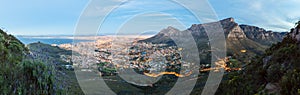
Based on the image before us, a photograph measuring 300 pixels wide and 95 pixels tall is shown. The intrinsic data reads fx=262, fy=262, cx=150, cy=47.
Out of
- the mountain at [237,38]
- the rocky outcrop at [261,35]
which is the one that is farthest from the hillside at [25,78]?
the rocky outcrop at [261,35]

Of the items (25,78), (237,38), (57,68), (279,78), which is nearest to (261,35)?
(237,38)

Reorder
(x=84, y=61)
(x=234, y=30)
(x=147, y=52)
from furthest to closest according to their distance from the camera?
(x=234, y=30), (x=84, y=61), (x=147, y=52)

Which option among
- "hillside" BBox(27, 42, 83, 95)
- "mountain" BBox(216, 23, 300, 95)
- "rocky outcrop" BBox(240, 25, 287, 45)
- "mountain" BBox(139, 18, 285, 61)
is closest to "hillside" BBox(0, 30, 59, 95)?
"hillside" BBox(27, 42, 83, 95)

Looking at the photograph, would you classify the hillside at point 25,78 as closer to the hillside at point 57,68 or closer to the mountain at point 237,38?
the hillside at point 57,68

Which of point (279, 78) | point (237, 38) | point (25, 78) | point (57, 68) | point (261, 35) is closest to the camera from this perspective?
point (25, 78)

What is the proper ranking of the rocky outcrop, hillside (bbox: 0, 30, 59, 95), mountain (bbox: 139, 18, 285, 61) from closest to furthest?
hillside (bbox: 0, 30, 59, 95) < mountain (bbox: 139, 18, 285, 61) < the rocky outcrop

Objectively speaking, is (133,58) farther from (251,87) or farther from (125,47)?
(251,87)

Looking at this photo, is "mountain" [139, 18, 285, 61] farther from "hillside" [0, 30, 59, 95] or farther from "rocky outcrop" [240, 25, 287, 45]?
"hillside" [0, 30, 59, 95]

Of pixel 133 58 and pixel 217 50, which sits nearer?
pixel 133 58

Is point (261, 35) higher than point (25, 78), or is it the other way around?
point (261, 35)

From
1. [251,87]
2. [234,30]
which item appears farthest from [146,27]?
[234,30]

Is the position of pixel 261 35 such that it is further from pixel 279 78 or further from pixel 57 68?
pixel 57 68
